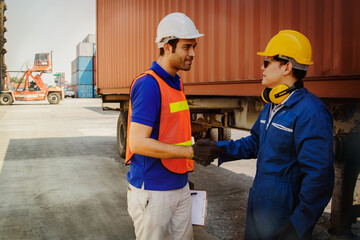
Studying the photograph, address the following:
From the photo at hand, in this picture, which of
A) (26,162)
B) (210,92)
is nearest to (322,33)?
(210,92)

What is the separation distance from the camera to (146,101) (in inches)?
74.4

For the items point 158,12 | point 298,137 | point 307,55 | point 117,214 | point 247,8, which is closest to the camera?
point 298,137

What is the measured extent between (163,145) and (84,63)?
4912 centimetres

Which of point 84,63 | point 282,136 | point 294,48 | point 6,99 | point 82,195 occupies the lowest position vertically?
point 82,195

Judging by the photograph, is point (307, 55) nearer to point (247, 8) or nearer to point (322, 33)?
point (322, 33)

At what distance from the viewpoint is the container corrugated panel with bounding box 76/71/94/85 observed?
48.4m

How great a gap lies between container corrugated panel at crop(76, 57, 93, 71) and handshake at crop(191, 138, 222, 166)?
4852cm

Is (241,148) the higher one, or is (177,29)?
(177,29)

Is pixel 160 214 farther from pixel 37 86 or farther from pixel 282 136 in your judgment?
pixel 37 86

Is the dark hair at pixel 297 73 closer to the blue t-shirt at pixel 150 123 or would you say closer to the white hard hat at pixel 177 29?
the white hard hat at pixel 177 29

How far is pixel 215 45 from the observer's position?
14.2 feet

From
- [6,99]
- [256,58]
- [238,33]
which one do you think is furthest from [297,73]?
[6,99]

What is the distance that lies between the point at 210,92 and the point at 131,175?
2498 mm

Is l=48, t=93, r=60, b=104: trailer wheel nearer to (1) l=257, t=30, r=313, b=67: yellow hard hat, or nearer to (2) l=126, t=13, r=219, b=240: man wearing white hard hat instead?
(2) l=126, t=13, r=219, b=240: man wearing white hard hat
